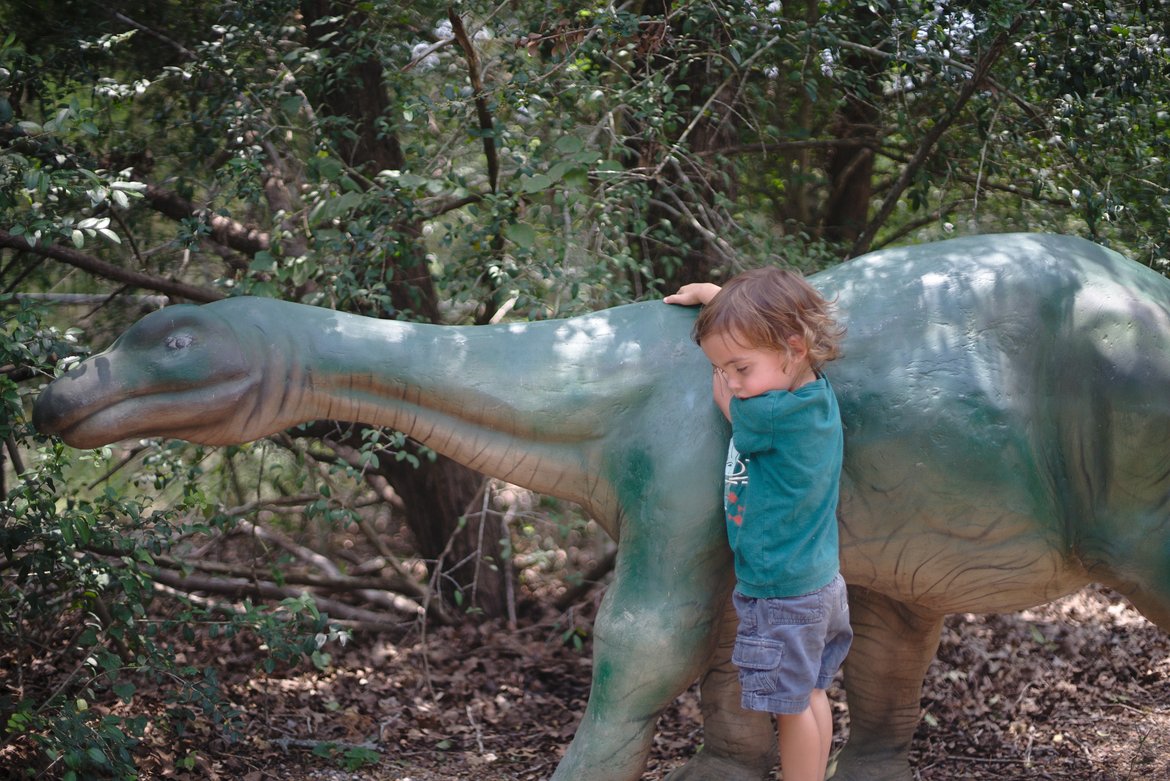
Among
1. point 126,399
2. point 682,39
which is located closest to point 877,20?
point 682,39

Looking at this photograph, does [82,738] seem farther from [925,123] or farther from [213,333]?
[925,123]

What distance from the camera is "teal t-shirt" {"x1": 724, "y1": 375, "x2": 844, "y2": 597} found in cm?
257

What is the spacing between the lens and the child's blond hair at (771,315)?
2551 millimetres

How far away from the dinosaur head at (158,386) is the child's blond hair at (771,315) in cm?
102

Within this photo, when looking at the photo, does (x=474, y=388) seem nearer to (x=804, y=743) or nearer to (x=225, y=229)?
(x=804, y=743)

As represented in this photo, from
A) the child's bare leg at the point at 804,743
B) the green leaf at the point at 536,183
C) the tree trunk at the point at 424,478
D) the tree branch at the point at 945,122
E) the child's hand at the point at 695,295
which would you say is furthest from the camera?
the tree trunk at the point at 424,478

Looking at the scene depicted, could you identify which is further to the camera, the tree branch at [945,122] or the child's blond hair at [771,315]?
the tree branch at [945,122]

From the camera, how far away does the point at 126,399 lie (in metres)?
2.57

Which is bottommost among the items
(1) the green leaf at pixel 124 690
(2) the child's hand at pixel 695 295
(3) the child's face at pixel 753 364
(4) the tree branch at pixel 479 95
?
(1) the green leaf at pixel 124 690

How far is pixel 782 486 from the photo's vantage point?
101 inches

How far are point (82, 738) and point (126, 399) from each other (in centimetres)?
117

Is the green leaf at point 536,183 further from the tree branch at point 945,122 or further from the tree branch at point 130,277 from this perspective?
the tree branch at point 945,122

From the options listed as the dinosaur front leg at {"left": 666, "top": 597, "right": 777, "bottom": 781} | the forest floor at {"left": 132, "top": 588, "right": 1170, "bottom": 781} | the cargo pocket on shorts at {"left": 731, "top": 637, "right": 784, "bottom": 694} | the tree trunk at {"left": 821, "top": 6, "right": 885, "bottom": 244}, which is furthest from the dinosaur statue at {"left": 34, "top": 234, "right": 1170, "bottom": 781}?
the tree trunk at {"left": 821, "top": 6, "right": 885, "bottom": 244}

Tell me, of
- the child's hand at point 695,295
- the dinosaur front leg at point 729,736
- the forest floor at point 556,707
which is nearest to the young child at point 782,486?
the child's hand at point 695,295
